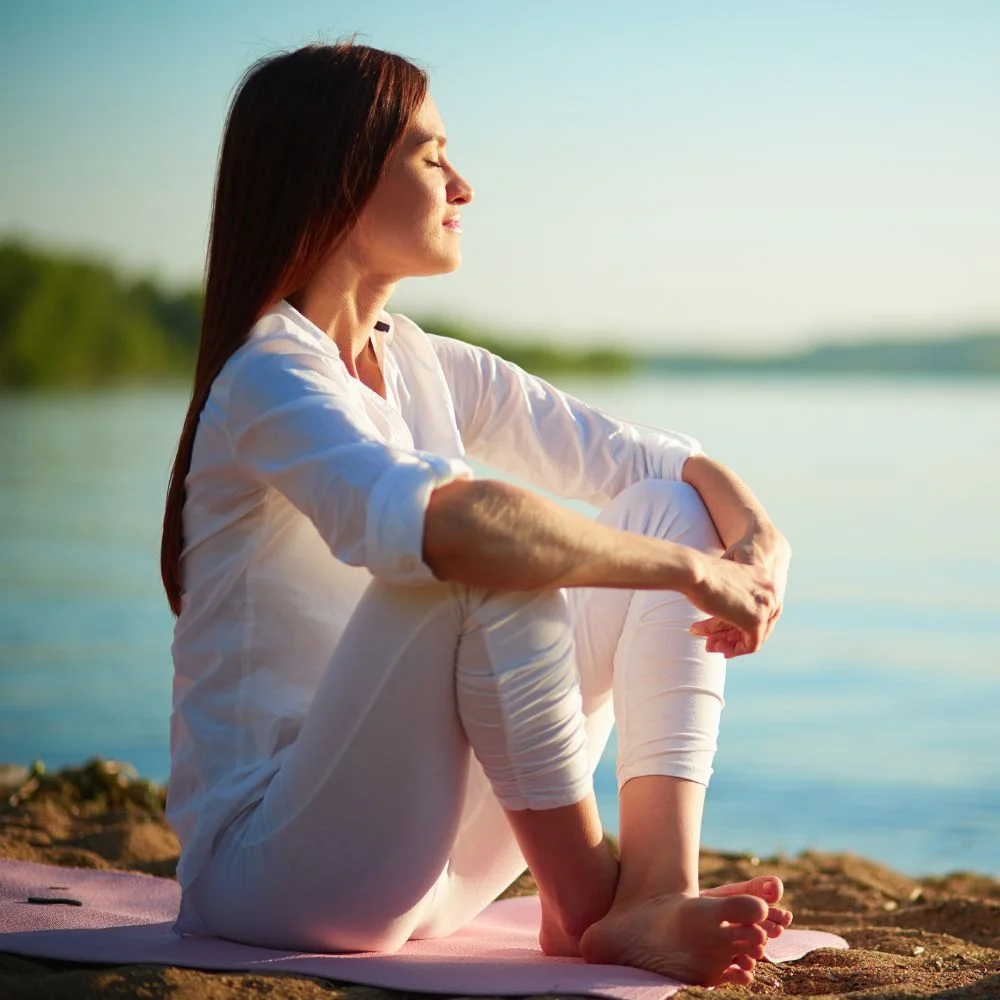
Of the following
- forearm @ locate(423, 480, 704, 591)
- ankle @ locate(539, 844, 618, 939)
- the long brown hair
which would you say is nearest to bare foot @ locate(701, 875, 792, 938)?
ankle @ locate(539, 844, 618, 939)

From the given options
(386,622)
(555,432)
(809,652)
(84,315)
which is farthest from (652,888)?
(84,315)

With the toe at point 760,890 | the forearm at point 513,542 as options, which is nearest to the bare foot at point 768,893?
the toe at point 760,890

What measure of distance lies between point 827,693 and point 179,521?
3.90m

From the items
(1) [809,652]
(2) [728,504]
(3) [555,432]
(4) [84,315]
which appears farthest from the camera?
(4) [84,315]

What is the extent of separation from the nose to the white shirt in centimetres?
29

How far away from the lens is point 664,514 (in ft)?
6.01

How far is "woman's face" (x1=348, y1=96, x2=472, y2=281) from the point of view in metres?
1.79

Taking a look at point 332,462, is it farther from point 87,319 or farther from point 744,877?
point 87,319

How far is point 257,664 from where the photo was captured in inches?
65.4

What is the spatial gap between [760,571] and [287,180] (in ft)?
2.52

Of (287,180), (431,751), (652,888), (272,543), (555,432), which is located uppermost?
(287,180)

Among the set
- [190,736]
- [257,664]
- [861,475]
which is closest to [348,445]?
[257,664]

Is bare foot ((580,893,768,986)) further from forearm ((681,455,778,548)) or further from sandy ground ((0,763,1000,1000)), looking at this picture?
forearm ((681,455,778,548))

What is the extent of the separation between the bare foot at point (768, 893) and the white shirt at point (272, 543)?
1.80 ft
